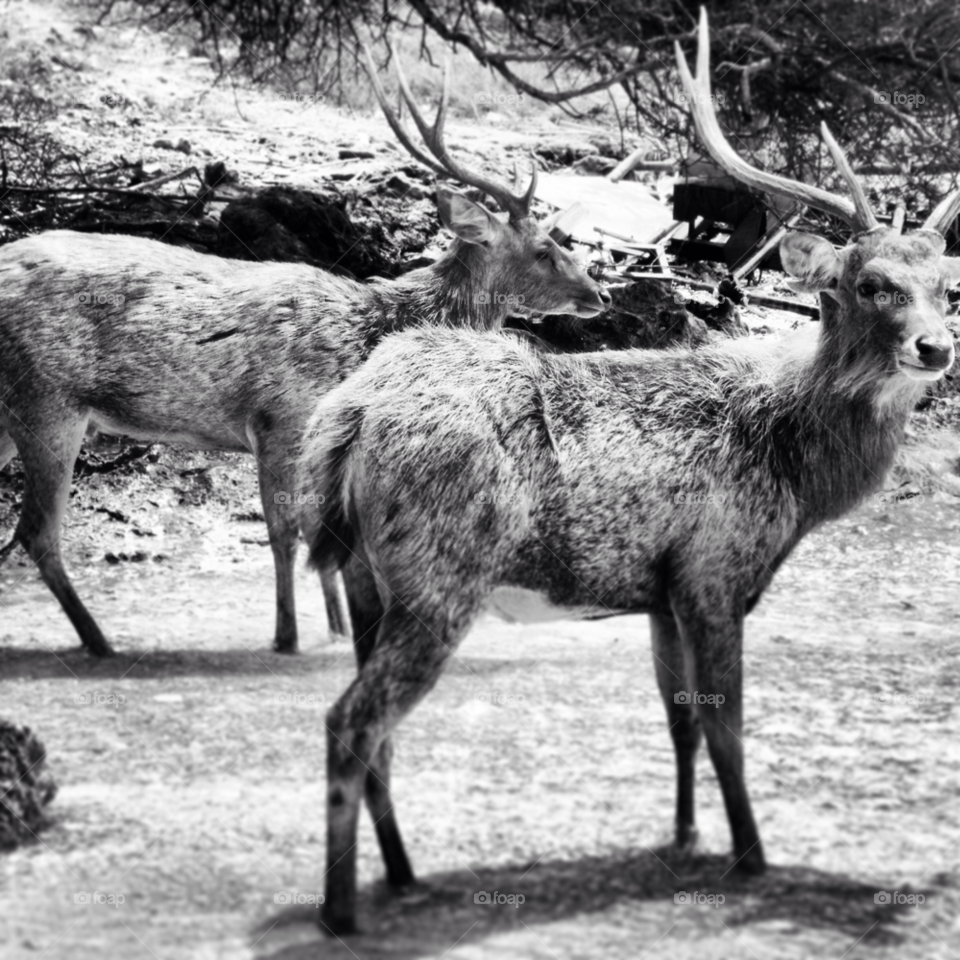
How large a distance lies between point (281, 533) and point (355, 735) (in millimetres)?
2992

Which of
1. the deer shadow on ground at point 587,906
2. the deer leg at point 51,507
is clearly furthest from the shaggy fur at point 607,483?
the deer leg at point 51,507

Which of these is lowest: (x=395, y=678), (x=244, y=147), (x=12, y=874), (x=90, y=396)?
(x=12, y=874)

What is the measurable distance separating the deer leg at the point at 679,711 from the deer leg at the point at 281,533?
237cm

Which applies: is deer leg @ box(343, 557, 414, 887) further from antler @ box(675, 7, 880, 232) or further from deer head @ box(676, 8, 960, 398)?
antler @ box(675, 7, 880, 232)

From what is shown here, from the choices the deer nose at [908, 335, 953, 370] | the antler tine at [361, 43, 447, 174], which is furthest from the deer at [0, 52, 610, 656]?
the deer nose at [908, 335, 953, 370]

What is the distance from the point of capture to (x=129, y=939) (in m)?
4.07

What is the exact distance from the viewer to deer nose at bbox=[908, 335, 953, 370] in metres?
4.91

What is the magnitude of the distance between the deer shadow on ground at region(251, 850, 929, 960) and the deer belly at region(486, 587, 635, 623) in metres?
0.77

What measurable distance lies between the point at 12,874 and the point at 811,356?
315 centimetres

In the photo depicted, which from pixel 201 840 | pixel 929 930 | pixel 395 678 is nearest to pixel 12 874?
pixel 201 840

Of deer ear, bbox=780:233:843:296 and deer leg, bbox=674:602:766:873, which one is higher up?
deer ear, bbox=780:233:843:296

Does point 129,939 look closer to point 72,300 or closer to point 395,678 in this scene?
point 395,678

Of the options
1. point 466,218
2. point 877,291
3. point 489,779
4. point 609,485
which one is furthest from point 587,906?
point 466,218

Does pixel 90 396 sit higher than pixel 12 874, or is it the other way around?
pixel 90 396
